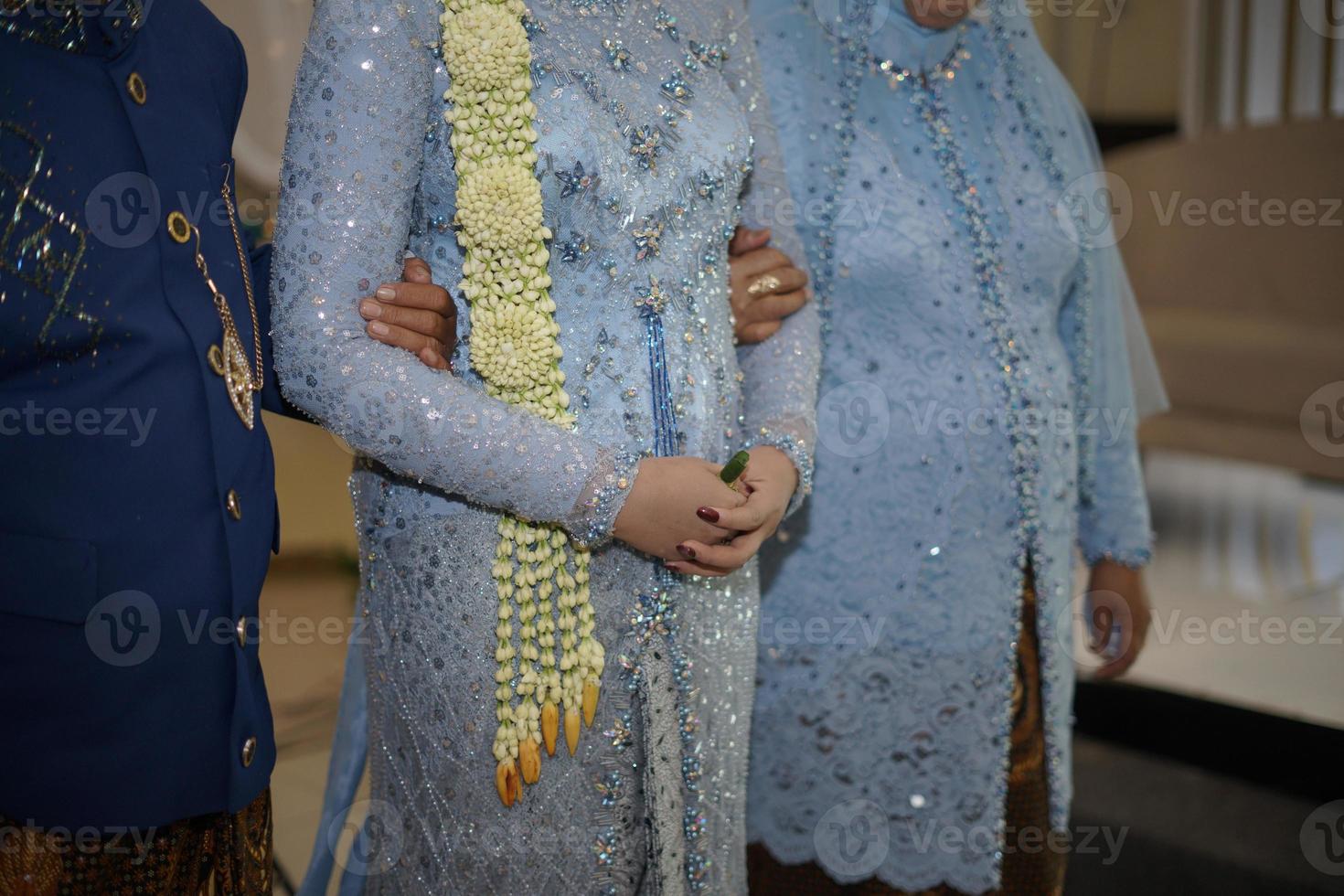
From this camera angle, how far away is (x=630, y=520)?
0.98m

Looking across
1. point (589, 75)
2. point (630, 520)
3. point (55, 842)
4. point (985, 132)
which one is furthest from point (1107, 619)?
point (55, 842)

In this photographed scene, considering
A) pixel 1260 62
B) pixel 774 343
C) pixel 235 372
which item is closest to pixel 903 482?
pixel 774 343

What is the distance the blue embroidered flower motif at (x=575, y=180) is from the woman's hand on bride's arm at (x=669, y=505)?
0.24 m

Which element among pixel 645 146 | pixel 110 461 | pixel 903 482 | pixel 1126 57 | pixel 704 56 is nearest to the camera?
pixel 110 461

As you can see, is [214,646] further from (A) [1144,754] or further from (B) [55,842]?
(A) [1144,754]

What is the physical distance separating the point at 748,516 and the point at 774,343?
26cm

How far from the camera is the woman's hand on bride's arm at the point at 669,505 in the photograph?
3.21 feet

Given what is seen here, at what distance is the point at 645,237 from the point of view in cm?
104

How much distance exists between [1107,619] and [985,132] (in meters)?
0.68

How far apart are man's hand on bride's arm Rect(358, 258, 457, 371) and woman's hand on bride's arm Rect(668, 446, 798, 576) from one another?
26 cm

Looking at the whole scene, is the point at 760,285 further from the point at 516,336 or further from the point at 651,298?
the point at 516,336

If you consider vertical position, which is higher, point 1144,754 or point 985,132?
point 985,132

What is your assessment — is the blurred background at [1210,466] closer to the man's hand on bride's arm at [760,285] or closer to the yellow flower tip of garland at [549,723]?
the man's hand on bride's arm at [760,285]

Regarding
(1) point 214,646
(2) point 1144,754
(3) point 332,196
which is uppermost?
(3) point 332,196
